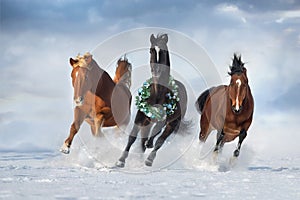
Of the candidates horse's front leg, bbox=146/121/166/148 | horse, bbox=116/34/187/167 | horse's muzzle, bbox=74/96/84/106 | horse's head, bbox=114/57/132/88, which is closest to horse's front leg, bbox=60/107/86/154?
horse's muzzle, bbox=74/96/84/106

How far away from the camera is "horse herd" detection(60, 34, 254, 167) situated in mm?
8539

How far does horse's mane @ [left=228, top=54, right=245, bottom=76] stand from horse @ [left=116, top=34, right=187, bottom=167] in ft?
3.47

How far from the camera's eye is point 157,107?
28.1 feet

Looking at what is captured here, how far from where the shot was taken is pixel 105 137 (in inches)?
378

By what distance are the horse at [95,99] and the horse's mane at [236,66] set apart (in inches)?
101

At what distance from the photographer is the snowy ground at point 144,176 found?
6.00 meters

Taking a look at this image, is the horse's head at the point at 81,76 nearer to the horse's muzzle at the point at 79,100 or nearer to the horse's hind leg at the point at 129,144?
the horse's muzzle at the point at 79,100

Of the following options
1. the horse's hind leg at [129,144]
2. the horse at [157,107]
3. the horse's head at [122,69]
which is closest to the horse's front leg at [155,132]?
the horse at [157,107]

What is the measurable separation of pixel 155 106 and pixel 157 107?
0.13 feet

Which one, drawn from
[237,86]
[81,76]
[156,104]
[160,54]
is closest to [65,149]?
[81,76]

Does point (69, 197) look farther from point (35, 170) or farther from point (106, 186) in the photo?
point (35, 170)

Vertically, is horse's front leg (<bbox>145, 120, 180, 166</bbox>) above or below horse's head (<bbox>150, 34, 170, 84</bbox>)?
below

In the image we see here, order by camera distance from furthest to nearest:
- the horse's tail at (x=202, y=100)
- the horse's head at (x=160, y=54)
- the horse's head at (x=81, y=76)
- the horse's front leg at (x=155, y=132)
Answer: the horse's tail at (x=202, y=100)
the horse's head at (x=81, y=76)
the horse's front leg at (x=155, y=132)
the horse's head at (x=160, y=54)

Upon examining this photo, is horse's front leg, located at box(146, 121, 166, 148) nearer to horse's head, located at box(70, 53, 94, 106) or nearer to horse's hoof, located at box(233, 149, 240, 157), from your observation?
horse's head, located at box(70, 53, 94, 106)
